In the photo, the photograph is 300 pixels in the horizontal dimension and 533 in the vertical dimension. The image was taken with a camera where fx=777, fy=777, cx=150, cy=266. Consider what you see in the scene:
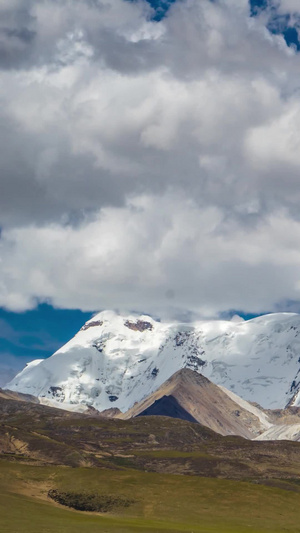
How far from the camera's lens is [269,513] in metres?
145

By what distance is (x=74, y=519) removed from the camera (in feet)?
416

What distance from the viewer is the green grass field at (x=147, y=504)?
397 ft

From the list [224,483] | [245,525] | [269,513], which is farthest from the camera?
[224,483]

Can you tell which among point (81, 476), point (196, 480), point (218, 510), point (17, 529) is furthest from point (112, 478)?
point (17, 529)

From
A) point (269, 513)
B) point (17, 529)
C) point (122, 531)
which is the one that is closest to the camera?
point (17, 529)

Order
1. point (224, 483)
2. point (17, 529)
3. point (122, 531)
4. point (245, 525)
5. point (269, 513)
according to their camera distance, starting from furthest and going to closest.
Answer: point (224, 483) → point (269, 513) → point (245, 525) → point (122, 531) → point (17, 529)

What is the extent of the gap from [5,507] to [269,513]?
1960 inches

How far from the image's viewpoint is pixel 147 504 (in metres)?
150

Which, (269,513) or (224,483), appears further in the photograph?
(224,483)

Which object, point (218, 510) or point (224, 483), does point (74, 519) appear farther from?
point (224, 483)

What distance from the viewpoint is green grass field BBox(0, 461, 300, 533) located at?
121062 millimetres

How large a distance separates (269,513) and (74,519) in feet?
129

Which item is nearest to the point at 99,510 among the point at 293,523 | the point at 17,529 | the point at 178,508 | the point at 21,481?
the point at 178,508

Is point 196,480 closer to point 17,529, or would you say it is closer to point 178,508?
point 178,508
